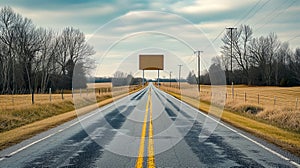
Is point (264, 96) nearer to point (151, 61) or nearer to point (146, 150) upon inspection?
point (151, 61)

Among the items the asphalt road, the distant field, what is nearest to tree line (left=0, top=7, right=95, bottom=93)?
the distant field

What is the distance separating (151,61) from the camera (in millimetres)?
22547

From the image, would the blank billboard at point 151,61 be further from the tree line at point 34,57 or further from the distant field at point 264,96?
the tree line at point 34,57

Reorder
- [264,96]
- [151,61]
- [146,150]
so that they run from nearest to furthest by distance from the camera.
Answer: [146,150]
[151,61]
[264,96]

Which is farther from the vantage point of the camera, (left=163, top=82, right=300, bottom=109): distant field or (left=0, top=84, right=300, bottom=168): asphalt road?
(left=163, top=82, right=300, bottom=109): distant field

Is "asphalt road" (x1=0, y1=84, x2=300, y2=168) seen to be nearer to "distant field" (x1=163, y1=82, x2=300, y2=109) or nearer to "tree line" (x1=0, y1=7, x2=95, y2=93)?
"distant field" (x1=163, y1=82, x2=300, y2=109)

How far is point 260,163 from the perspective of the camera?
746 cm

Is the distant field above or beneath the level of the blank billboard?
beneath

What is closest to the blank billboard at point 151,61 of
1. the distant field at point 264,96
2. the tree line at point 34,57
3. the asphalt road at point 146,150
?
the asphalt road at point 146,150

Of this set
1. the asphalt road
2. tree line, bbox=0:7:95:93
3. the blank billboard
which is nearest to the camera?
the asphalt road

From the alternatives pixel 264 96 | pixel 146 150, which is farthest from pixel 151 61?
pixel 264 96

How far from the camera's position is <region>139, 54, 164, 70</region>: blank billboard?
2090cm

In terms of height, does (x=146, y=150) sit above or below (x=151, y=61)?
below

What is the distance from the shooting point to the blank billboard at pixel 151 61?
20900 millimetres
